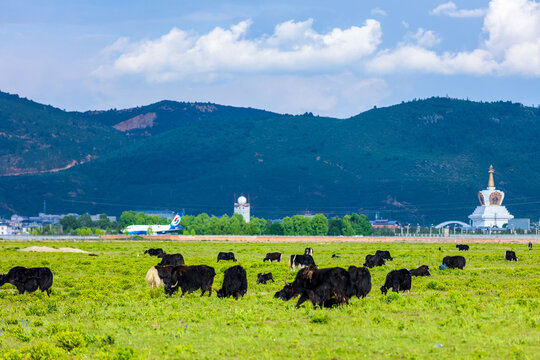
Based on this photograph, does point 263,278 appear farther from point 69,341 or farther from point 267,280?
point 69,341

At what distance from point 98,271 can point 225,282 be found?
1699cm

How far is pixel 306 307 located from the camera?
2497 cm

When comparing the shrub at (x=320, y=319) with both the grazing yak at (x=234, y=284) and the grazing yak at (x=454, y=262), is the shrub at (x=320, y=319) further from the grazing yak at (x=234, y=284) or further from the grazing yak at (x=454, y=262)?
the grazing yak at (x=454, y=262)

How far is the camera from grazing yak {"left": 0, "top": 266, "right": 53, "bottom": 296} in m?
30.9

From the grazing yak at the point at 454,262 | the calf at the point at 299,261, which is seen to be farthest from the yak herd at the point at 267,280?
the grazing yak at the point at 454,262

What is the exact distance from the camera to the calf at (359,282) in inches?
1034

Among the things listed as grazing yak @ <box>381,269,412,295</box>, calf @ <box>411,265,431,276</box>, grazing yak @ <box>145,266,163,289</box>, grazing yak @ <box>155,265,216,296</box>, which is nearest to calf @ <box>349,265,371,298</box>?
grazing yak @ <box>381,269,412,295</box>

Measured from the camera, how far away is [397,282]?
30797mm

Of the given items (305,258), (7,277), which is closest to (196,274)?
(7,277)

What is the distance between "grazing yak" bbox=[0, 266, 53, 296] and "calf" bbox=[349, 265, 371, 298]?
482 inches

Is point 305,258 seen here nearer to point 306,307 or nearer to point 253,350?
point 306,307

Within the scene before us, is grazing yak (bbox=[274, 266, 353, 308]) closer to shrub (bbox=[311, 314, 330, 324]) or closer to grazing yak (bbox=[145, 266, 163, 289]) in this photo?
shrub (bbox=[311, 314, 330, 324])

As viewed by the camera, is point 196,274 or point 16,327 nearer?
point 16,327

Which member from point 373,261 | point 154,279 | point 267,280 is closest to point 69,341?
point 154,279
